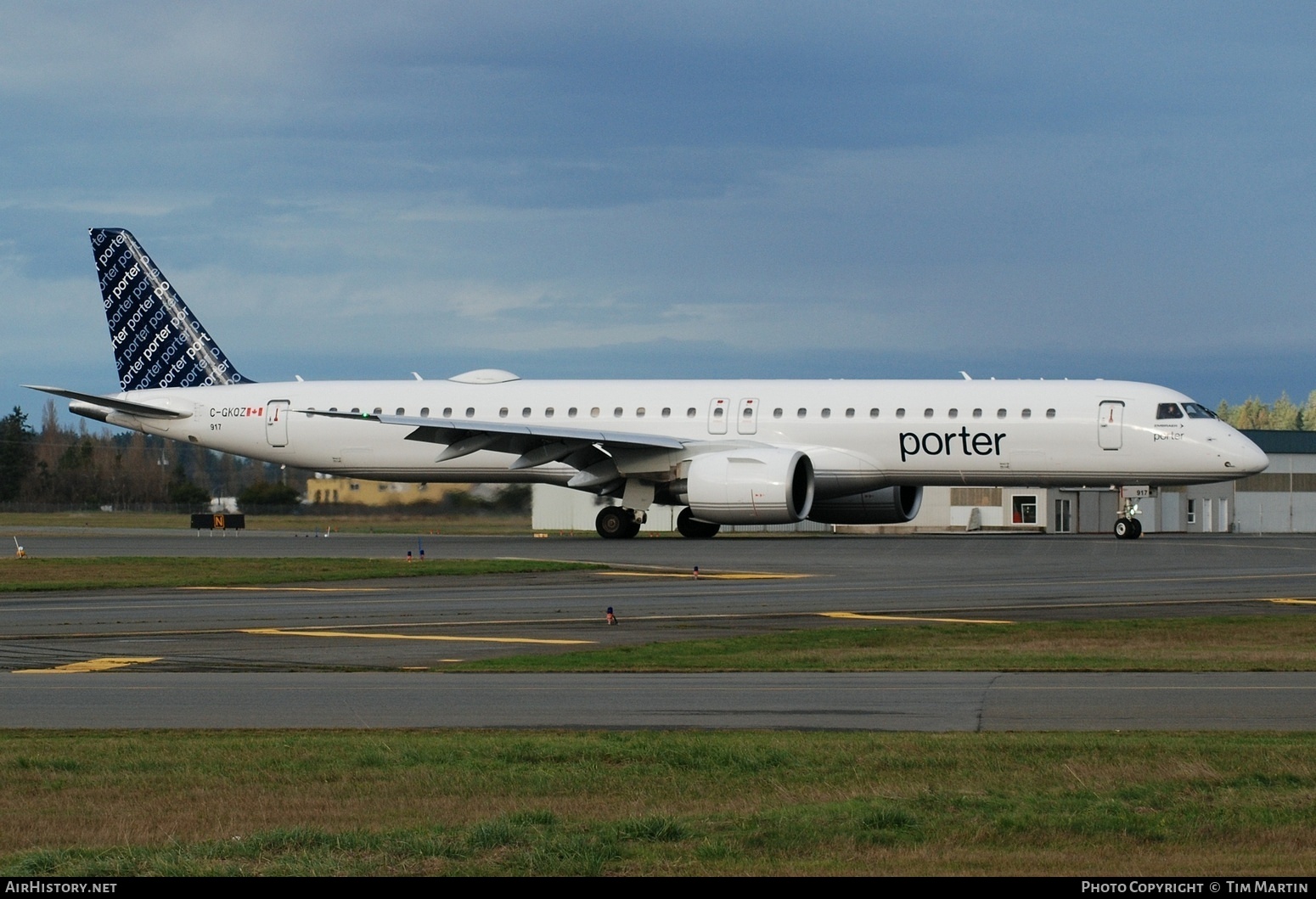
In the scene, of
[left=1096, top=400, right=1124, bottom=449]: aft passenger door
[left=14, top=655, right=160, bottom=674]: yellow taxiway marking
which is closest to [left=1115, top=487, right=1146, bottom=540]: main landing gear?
[left=1096, top=400, right=1124, bottom=449]: aft passenger door

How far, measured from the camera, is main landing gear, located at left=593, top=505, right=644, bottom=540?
44.6m

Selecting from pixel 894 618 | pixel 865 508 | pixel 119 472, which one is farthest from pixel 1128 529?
pixel 119 472

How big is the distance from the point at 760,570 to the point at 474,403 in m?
17.9

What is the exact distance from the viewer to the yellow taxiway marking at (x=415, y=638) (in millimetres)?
19109

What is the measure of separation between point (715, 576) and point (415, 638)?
11.3m

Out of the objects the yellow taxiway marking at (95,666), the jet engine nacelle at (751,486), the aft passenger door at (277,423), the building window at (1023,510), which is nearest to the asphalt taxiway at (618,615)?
the yellow taxiway marking at (95,666)

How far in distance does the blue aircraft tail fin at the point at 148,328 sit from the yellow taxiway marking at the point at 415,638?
32079 millimetres

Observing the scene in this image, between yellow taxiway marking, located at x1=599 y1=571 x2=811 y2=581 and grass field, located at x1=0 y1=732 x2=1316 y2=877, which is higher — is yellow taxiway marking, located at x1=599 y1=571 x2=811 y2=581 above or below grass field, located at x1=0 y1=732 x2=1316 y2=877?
above

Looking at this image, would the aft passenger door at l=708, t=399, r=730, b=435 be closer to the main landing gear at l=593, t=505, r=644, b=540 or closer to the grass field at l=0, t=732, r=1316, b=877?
the main landing gear at l=593, t=505, r=644, b=540

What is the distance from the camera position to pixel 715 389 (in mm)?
45531

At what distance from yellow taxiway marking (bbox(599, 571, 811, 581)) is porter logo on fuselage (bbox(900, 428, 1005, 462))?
1238 cm

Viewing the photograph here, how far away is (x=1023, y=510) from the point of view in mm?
71875

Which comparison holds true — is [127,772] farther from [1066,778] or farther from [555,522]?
[555,522]

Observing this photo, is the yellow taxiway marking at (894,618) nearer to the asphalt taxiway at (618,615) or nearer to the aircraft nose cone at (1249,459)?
the asphalt taxiway at (618,615)
